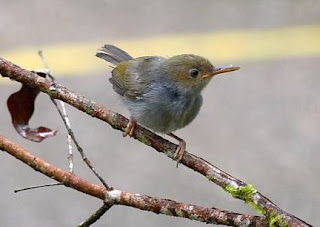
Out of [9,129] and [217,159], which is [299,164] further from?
[9,129]

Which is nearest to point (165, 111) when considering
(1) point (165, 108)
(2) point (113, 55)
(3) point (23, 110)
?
(1) point (165, 108)

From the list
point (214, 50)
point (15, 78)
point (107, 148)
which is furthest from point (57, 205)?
point (15, 78)

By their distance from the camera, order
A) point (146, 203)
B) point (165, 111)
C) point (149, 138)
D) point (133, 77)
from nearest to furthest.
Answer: point (146, 203) < point (149, 138) < point (165, 111) < point (133, 77)

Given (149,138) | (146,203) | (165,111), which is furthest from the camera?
(165,111)

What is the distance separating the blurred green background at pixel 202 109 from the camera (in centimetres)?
586

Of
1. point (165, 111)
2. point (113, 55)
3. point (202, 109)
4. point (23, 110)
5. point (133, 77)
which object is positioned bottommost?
point (23, 110)

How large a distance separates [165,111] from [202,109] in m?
3.94

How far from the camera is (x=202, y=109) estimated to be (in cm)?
671

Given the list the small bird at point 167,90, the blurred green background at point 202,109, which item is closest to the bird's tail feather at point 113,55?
the small bird at point 167,90

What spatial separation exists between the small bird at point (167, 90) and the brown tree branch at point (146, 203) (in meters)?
0.89

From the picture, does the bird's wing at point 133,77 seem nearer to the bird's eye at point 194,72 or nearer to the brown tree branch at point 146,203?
the bird's eye at point 194,72

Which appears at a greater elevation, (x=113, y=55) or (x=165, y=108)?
(x=113, y=55)

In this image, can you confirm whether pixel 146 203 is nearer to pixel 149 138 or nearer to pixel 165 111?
pixel 149 138

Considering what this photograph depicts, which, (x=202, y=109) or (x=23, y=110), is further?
(x=202, y=109)
